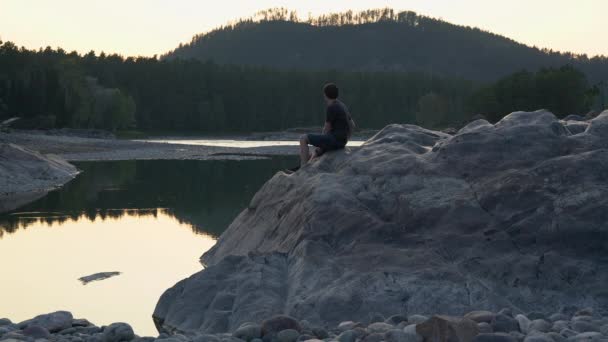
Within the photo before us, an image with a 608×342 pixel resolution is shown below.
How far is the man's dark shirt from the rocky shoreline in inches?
215

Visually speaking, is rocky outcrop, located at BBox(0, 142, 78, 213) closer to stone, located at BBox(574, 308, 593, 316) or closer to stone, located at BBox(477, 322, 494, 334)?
stone, located at BBox(574, 308, 593, 316)

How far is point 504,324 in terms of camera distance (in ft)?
25.7

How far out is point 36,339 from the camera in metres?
8.10

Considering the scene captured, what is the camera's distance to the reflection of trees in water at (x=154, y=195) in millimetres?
22094

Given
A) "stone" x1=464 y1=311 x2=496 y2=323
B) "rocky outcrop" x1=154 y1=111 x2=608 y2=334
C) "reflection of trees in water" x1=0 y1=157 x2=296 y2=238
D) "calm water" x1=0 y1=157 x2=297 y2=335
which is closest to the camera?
"stone" x1=464 y1=311 x2=496 y2=323

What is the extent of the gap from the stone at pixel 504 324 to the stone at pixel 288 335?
186cm

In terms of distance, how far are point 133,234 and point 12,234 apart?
273 centimetres

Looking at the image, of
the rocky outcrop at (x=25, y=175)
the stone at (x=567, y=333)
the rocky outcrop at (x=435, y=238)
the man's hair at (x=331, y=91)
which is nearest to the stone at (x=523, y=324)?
the stone at (x=567, y=333)

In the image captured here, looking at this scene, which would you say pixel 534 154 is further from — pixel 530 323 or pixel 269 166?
pixel 269 166

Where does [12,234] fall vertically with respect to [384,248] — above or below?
below

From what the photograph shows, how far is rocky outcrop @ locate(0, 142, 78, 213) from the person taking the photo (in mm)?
28234

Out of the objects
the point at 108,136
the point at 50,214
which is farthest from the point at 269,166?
the point at 108,136

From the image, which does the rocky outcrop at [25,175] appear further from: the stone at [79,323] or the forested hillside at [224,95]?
the forested hillside at [224,95]

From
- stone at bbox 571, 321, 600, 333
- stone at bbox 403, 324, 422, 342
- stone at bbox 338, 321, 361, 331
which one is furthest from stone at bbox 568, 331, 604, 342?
stone at bbox 338, 321, 361, 331
